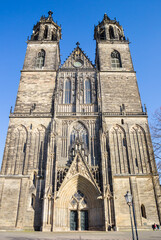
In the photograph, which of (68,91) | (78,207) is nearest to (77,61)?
(68,91)

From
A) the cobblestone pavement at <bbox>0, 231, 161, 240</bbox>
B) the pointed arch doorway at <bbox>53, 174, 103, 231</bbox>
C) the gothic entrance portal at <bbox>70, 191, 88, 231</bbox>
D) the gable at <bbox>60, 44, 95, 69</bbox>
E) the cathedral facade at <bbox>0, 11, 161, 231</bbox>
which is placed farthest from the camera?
the gable at <bbox>60, 44, 95, 69</bbox>

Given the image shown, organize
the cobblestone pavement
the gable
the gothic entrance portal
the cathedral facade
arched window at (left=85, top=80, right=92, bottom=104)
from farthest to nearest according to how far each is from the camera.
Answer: the gable < arched window at (left=85, top=80, right=92, bottom=104) < the gothic entrance portal < the cathedral facade < the cobblestone pavement

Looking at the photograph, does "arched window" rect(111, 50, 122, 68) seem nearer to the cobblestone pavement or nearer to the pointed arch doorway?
the pointed arch doorway

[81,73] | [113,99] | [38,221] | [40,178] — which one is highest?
[81,73]

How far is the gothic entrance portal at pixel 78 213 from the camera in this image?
15.7 m

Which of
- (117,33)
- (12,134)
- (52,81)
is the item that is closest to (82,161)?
(12,134)

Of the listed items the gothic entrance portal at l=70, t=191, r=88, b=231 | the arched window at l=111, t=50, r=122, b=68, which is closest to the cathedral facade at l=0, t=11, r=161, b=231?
the gothic entrance portal at l=70, t=191, r=88, b=231

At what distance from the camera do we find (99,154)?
17.3 m

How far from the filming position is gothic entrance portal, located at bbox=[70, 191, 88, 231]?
1571 centimetres

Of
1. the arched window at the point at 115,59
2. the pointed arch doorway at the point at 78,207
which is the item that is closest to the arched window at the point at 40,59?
the arched window at the point at 115,59

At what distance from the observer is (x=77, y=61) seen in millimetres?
24812

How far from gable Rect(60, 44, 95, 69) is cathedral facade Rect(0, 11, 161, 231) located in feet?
0.40

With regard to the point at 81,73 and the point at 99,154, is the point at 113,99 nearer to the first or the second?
the point at 81,73

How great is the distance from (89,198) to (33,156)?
588cm
